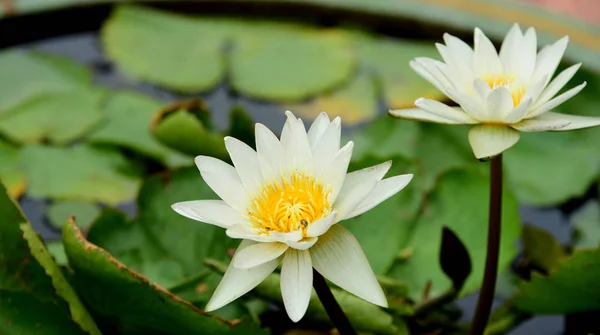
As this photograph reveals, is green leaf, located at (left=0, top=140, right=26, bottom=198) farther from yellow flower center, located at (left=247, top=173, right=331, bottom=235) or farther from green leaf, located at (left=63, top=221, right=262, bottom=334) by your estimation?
yellow flower center, located at (left=247, top=173, right=331, bottom=235)

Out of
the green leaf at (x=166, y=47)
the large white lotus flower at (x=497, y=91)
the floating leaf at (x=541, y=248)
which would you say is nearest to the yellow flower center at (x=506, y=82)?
the large white lotus flower at (x=497, y=91)

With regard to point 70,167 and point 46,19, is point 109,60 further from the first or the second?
point 70,167

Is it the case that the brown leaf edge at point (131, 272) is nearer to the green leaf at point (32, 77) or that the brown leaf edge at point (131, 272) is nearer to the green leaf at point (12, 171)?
the green leaf at point (12, 171)

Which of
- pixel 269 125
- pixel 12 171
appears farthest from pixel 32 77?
pixel 269 125

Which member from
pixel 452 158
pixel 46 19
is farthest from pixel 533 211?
pixel 46 19

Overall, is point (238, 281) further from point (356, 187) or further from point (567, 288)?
point (567, 288)

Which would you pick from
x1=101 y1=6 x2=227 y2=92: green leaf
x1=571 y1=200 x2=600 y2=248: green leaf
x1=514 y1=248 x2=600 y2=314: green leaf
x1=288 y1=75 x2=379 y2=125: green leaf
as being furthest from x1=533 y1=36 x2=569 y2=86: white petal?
x1=101 y1=6 x2=227 y2=92: green leaf
